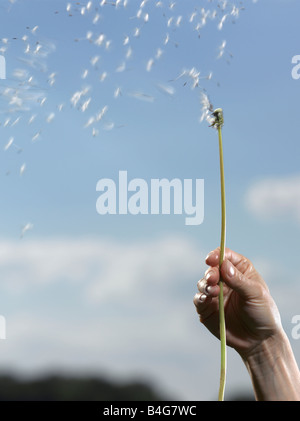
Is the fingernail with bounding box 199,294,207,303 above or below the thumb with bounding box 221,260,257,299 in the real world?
below

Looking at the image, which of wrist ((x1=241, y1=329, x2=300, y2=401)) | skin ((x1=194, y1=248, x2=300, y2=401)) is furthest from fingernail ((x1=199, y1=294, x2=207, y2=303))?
wrist ((x1=241, y1=329, x2=300, y2=401))

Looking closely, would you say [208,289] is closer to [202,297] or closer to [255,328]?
[202,297]

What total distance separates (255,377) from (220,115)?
3.10 ft

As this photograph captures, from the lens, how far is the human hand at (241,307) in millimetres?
1351

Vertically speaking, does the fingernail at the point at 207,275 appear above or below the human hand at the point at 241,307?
above

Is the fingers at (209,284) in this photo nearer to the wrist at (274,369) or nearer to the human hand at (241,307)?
the human hand at (241,307)

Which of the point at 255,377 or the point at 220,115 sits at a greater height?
the point at 220,115

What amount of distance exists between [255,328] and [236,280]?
10.7 inches

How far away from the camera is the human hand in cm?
135

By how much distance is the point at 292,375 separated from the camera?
1.45 meters

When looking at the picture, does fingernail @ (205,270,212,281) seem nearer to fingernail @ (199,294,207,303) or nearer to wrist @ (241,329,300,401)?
fingernail @ (199,294,207,303)

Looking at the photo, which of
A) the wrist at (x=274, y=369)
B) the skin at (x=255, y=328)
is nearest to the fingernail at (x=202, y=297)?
the skin at (x=255, y=328)
